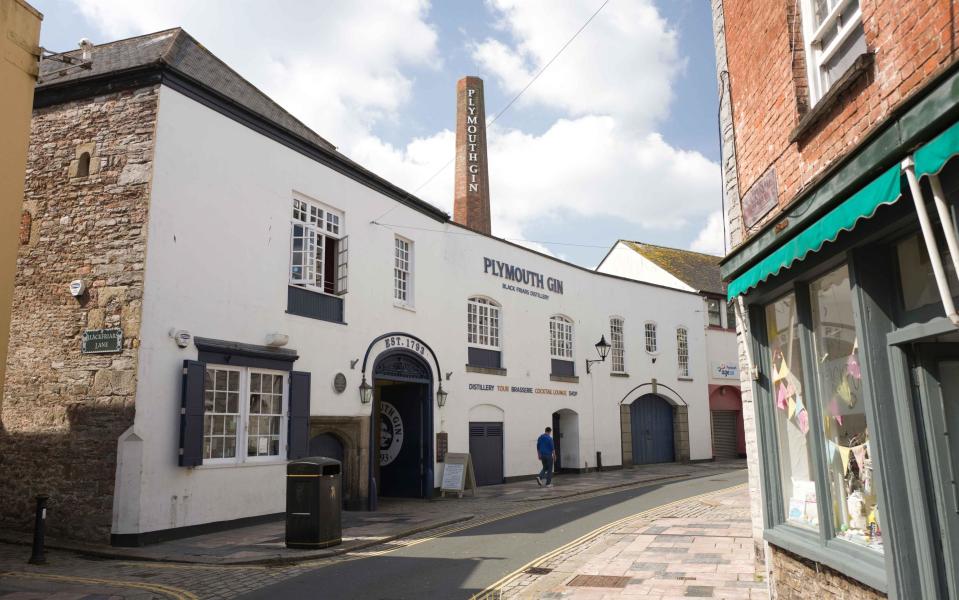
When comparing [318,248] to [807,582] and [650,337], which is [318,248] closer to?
[807,582]

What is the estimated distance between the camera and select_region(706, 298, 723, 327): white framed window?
97.5 ft

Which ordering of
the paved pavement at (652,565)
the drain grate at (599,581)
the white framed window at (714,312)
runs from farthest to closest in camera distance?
the white framed window at (714,312), the drain grate at (599,581), the paved pavement at (652,565)

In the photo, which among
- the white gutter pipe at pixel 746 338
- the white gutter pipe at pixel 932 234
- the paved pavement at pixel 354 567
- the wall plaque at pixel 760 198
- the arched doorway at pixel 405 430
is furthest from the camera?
the arched doorway at pixel 405 430

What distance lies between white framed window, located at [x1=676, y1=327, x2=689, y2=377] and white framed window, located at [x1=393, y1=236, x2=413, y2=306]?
1403cm

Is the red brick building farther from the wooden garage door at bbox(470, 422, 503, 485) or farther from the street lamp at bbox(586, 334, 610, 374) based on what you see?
the street lamp at bbox(586, 334, 610, 374)

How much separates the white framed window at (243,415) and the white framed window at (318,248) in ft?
7.08

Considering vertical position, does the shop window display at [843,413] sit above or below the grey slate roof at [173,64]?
below

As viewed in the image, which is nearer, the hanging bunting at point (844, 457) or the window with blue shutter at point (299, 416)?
the hanging bunting at point (844, 457)

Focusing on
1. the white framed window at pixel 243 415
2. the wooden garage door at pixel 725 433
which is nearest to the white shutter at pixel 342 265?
the white framed window at pixel 243 415

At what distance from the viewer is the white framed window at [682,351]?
92.0 feet

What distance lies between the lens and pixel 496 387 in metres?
20.3

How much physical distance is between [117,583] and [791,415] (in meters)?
7.48

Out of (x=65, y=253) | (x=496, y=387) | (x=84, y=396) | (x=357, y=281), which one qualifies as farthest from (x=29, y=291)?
(x=496, y=387)

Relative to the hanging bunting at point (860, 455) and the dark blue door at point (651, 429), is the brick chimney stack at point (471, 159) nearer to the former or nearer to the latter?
the dark blue door at point (651, 429)
